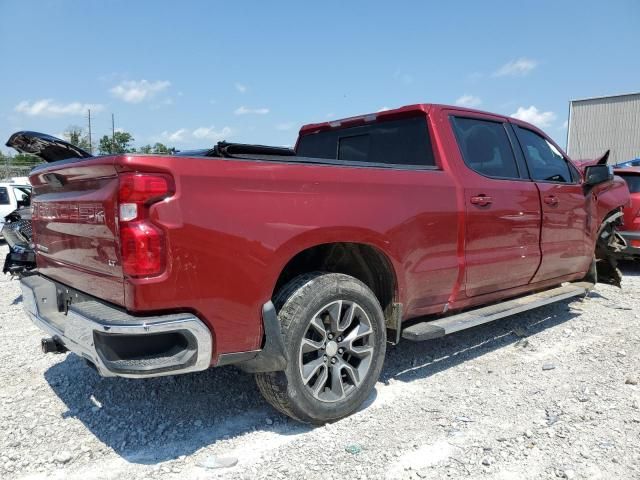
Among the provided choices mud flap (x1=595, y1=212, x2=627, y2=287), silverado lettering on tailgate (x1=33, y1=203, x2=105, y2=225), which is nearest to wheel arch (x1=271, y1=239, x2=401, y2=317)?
silverado lettering on tailgate (x1=33, y1=203, x2=105, y2=225)

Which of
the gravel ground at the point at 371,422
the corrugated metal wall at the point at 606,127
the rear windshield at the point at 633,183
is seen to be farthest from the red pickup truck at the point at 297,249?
the corrugated metal wall at the point at 606,127

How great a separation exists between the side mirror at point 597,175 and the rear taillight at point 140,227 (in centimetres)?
436

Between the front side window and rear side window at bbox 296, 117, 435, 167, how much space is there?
1.24 meters

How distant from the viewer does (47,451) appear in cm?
276

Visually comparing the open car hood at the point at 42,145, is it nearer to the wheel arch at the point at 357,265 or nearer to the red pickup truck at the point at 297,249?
the red pickup truck at the point at 297,249

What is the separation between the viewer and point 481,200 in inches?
149

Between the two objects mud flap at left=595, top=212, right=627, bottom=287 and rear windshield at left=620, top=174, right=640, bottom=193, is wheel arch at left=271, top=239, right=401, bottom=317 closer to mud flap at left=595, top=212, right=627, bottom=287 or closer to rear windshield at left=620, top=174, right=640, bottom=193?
mud flap at left=595, top=212, right=627, bottom=287

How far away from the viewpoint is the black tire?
9.07 ft

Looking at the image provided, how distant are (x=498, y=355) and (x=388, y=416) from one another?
156 centimetres

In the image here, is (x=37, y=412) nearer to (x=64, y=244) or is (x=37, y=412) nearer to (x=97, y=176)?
(x=64, y=244)

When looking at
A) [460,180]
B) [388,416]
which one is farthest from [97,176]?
[460,180]

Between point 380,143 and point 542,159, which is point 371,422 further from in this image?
point 542,159

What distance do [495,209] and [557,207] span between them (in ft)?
3.54

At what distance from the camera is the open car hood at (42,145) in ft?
10.9
